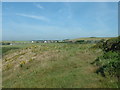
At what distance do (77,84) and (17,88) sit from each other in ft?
12.1

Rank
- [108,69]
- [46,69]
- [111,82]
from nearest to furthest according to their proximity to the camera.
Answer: [111,82] → [108,69] → [46,69]

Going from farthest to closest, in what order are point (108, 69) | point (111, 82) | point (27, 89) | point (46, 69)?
point (46, 69)
point (108, 69)
point (27, 89)
point (111, 82)

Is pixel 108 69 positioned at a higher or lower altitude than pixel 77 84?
higher

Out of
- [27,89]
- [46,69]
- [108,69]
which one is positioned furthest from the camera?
[46,69]

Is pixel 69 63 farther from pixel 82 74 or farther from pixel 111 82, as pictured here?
pixel 111 82

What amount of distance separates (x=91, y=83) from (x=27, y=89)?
3.63 metres

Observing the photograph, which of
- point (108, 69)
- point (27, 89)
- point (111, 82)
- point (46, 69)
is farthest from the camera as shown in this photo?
point (46, 69)

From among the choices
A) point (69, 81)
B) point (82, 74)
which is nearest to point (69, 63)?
point (82, 74)

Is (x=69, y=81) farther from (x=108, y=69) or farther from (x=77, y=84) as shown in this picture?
(x=108, y=69)

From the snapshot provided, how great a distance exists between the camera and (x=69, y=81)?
8.88 m

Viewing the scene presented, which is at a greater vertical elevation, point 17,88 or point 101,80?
point 101,80

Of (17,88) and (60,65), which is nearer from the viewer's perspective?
(17,88)

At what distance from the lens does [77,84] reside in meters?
8.34

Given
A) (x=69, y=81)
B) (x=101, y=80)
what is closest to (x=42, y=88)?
(x=69, y=81)
